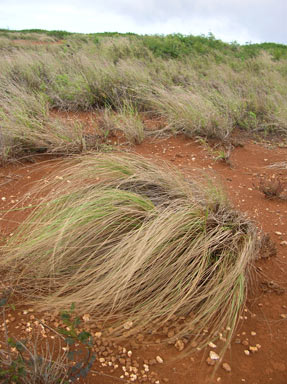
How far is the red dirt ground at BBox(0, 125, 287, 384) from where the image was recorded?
1630 millimetres

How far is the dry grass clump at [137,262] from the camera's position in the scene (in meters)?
1.83

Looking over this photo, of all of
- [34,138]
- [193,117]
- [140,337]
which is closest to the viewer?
[140,337]

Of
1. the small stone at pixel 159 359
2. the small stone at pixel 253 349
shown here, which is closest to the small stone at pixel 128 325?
the small stone at pixel 159 359

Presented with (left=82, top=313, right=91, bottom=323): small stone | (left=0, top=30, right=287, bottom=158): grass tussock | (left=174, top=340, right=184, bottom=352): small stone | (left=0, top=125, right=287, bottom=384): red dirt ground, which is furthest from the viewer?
(left=0, top=30, right=287, bottom=158): grass tussock

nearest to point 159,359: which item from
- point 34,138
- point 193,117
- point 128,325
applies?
point 128,325

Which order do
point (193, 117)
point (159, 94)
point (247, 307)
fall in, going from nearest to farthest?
point (247, 307), point (193, 117), point (159, 94)

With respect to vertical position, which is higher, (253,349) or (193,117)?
(193,117)

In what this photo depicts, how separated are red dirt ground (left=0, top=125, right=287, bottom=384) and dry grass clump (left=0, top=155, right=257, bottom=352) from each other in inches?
4.1

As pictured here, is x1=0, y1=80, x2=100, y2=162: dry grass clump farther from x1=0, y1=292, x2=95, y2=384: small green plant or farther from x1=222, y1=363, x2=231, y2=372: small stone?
x1=222, y1=363, x2=231, y2=372: small stone

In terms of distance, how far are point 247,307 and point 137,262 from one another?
698mm

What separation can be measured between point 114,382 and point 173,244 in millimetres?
752

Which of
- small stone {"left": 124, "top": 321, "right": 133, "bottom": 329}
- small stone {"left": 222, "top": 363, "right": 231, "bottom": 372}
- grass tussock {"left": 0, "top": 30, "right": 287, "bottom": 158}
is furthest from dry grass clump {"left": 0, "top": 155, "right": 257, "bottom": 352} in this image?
grass tussock {"left": 0, "top": 30, "right": 287, "bottom": 158}

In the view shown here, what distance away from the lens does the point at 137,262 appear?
1852 mm

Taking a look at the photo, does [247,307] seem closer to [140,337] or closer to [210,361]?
[210,361]
